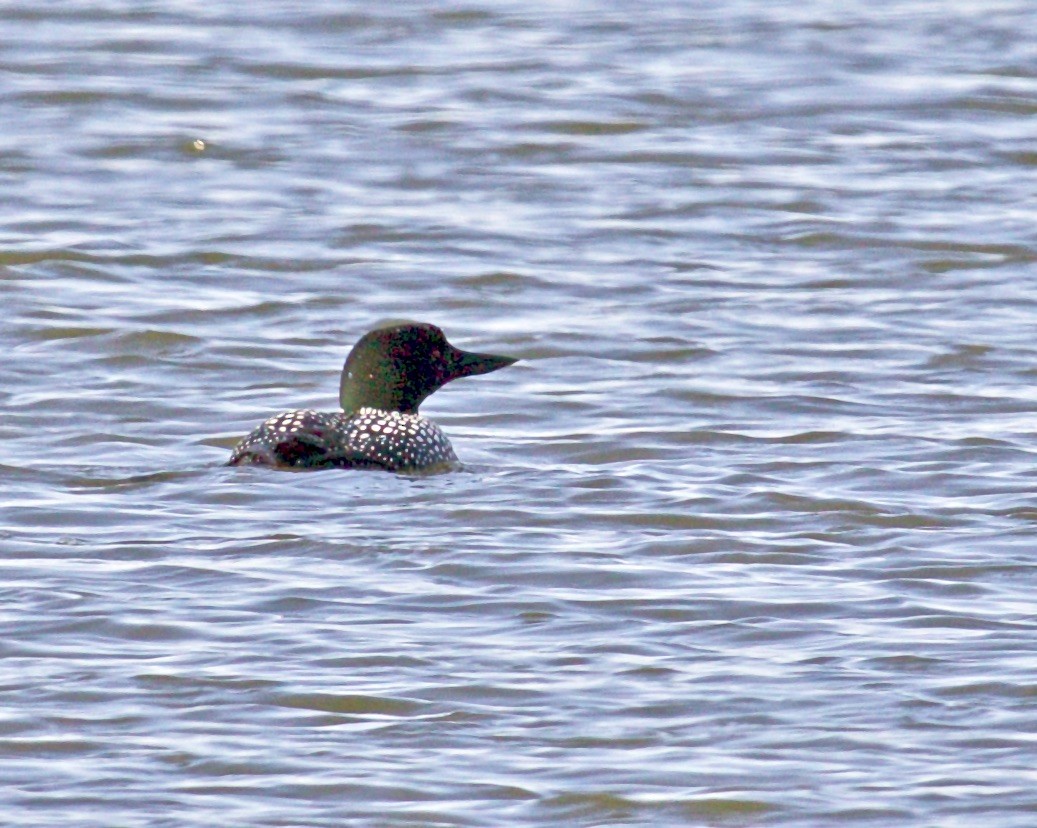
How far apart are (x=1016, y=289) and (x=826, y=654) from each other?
5.68 meters

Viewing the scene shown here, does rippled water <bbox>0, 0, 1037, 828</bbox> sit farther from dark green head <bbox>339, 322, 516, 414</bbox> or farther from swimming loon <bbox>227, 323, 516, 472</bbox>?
dark green head <bbox>339, 322, 516, 414</bbox>

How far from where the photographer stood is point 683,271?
12.2 metres

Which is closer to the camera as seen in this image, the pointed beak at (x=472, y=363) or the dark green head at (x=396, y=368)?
the dark green head at (x=396, y=368)

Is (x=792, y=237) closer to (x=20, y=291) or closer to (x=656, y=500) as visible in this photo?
(x=20, y=291)

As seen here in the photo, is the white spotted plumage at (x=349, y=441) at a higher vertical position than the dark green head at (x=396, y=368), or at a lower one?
lower

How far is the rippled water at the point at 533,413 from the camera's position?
19.2 ft

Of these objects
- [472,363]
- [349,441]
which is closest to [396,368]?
[472,363]

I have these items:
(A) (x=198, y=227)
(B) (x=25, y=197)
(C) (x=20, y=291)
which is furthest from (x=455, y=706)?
(B) (x=25, y=197)

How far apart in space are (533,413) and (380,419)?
109 centimetres

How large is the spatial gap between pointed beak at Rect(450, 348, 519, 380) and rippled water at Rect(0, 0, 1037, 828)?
0.25 m

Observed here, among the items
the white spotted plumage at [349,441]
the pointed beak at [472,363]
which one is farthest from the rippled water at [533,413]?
the pointed beak at [472,363]

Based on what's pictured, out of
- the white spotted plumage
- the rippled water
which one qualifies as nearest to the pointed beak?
the rippled water

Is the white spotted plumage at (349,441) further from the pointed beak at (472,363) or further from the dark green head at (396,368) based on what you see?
the pointed beak at (472,363)

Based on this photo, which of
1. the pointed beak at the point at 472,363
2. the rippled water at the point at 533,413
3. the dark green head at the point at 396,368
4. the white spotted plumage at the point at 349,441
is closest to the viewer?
the rippled water at the point at 533,413
